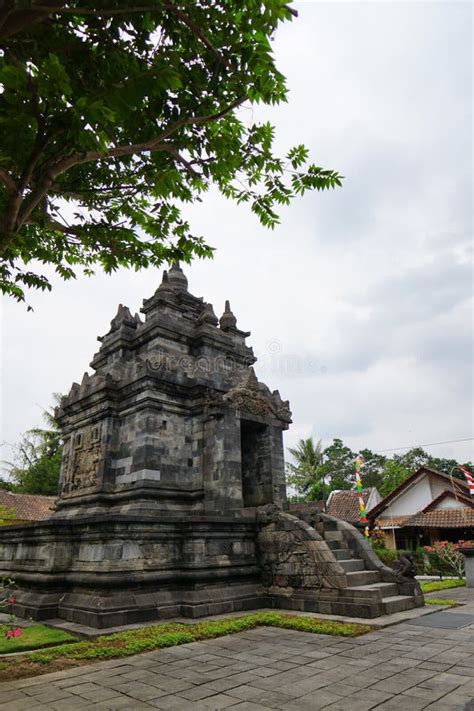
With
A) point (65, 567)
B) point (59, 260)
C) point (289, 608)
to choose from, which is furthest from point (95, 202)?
point (289, 608)

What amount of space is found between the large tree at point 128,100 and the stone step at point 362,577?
7311 millimetres

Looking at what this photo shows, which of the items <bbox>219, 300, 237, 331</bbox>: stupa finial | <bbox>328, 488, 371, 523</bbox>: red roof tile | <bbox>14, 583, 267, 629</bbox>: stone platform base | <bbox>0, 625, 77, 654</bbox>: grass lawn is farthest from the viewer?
<bbox>328, 488, 371, 523</bbox>: red roof tile

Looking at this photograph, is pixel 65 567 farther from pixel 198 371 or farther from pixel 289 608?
pixel 198 371

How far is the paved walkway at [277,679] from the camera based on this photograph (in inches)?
187

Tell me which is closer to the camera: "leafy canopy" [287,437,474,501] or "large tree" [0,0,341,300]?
"large tree" [0,0,341,300]

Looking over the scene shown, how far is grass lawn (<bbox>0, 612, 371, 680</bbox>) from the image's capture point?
6207 mm

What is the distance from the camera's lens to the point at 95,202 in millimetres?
7086

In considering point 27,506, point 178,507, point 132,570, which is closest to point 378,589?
point 132,570

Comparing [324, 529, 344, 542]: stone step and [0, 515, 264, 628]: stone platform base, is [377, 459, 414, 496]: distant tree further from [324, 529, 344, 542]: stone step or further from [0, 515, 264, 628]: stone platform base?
[0, 515, 264, 628]: stone platform base

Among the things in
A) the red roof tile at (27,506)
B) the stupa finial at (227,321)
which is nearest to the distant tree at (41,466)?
the red roof tile at (27,506)

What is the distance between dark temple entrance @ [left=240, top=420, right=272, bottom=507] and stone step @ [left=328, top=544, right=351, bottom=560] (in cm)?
265

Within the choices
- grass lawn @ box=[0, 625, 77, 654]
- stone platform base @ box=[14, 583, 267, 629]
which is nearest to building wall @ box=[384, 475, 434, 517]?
stone platform base @ box=[14, 583, 267, 629]

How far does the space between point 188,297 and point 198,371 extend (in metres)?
3.19

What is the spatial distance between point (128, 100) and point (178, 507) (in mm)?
9485
